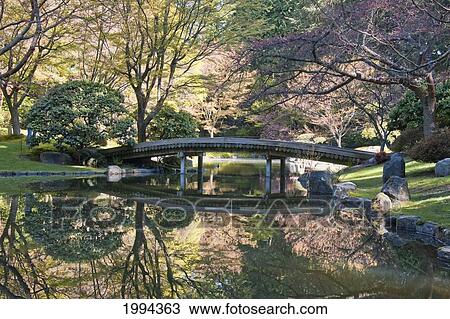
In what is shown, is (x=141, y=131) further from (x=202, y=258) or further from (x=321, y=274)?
(x=321, y=274)

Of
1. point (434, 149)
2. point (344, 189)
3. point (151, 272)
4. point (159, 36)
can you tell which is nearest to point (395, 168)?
point (344, 189)

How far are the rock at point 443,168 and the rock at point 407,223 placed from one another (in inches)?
158

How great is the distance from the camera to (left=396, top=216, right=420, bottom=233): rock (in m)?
8.84

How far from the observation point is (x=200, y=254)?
22.9 feet

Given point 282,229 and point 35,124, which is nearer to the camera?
point 282,229

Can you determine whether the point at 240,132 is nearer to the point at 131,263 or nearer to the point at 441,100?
the point at 441,100

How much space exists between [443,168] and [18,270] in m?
10.2

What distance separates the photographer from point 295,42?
12914 mm

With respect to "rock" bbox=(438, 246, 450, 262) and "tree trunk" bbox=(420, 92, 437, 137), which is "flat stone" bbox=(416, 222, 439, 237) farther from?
"tree trunk" bbox=(420, 92, 437, 137)

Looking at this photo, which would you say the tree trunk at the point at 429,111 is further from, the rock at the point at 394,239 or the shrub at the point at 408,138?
the rock at the point at 394,239

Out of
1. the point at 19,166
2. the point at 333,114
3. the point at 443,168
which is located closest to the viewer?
the point at 443,168

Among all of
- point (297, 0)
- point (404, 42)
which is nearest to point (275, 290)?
point (404, 42)

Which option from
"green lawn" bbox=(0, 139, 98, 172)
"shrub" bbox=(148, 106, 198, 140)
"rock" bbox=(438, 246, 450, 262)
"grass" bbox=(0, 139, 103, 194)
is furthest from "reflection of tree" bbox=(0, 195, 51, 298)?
"shrub" bbox=(148, 106, 198, 140)

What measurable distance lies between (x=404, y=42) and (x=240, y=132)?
25885 millimetres
